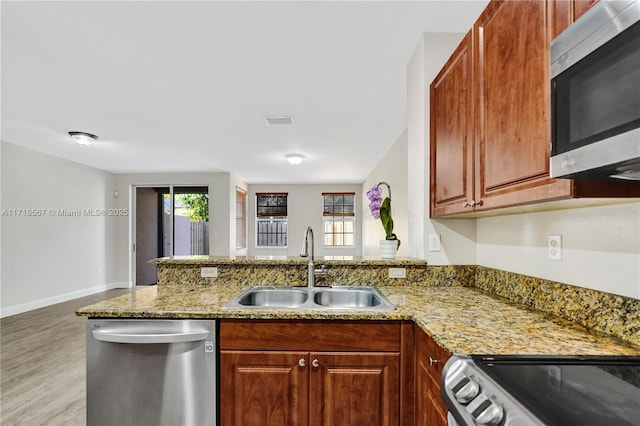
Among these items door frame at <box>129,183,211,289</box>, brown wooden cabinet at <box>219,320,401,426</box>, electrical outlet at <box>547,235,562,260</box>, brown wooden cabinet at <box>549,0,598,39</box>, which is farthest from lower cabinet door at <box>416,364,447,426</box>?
door frame at <box>129,183,211,289</box>

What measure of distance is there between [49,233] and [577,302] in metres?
6.60

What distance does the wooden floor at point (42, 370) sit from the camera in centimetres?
224

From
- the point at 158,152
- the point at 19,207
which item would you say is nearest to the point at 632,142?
the point at 158,152

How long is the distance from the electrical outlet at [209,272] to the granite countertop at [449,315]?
11 centimetres

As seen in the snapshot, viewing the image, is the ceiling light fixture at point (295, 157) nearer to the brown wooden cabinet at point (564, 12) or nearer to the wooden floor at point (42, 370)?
the wooden floor at point (42, 370)

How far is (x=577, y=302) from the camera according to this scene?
4.22 ft

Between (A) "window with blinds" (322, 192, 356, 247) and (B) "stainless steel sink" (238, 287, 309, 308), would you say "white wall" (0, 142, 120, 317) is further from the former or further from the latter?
(A) "window with blinds" (322, 192, 356, 247)

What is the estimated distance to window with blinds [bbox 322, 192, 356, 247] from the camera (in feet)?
29.5

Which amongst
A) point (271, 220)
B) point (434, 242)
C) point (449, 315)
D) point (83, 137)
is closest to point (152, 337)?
point (449, 315)

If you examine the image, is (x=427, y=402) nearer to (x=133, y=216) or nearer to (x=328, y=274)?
(x=328, y=274)

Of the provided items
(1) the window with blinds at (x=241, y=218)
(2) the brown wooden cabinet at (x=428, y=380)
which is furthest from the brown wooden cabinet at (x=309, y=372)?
(1) the window with blinds at (x=241, y=218)

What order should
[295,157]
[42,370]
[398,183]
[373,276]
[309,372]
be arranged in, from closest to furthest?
[309,372]
[373,276]
[42,370]
[398,183]
[295,157]

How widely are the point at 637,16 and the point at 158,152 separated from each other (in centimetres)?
561

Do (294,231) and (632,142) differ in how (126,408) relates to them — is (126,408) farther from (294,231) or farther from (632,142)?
(294,231)
